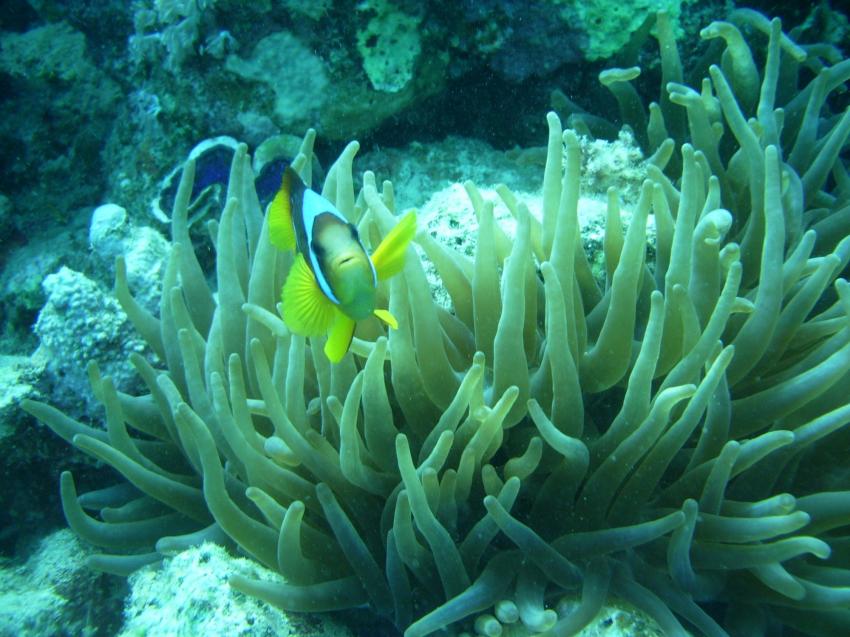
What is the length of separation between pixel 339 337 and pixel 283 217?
341 mm

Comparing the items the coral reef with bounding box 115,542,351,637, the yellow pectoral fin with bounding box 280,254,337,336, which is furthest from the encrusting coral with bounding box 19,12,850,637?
the yellow pectoral fin with bounding box 280,254,337,336

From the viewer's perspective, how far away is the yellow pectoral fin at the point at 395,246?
1418mm

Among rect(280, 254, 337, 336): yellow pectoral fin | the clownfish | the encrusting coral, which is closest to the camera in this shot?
the clownfish

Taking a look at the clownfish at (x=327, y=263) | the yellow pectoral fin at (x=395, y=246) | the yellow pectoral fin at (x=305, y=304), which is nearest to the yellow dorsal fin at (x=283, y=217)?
the clownfish at (x=327, y=263)

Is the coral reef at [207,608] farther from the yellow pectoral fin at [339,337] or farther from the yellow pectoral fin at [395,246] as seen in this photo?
the yellow pectoral fin at [395,246]

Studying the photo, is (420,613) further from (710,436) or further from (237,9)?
(237,9)

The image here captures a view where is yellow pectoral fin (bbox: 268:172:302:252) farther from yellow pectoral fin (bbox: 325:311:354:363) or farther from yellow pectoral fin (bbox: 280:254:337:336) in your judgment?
yellow pectoral fin (bbox: 325:311:354:363)

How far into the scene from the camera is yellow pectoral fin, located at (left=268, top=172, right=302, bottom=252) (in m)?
1.48

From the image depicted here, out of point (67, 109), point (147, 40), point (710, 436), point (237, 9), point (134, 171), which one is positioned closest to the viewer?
point (710, 436)

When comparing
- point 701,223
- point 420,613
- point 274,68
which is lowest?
point 420,613

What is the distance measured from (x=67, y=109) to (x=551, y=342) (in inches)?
157

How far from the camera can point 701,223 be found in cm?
179

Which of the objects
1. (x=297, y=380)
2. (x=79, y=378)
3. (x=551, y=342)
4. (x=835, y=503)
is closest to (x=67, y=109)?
(x=79, y=378)

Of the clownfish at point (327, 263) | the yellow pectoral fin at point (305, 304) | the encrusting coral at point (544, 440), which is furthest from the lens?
the encrusting coral at point (544, 440)
